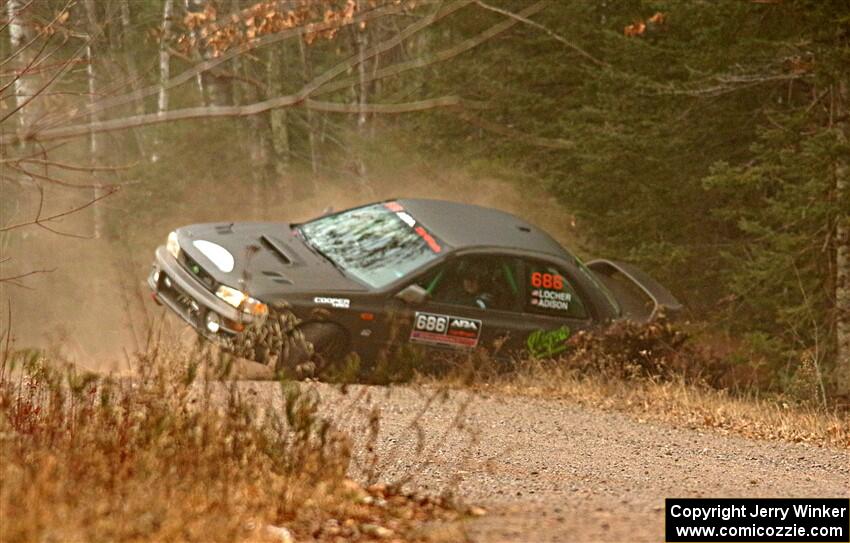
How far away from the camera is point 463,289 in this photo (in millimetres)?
12281

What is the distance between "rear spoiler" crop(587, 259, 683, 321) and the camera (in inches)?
534

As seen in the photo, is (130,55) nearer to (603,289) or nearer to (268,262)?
(603,289)

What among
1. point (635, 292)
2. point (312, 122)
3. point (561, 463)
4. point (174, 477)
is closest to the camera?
point (174, 477)

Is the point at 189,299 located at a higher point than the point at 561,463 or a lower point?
higher

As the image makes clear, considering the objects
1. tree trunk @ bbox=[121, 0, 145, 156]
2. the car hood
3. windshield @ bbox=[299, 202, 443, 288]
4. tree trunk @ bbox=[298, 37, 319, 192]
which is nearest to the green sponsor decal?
windshield @ bbox=[299, 202, 443, 288]

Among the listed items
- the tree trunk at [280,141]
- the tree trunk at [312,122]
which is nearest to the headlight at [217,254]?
the tree trunk at [280,141]

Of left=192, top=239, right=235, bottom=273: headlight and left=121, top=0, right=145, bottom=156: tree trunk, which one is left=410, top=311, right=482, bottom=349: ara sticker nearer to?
left=192, top=239, right=235, bottom=273: headlight

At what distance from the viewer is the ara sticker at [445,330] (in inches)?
470

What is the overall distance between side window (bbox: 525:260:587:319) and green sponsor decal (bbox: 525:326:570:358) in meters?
0.18

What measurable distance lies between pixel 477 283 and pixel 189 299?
2.55 meters

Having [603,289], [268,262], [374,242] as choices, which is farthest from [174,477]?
[603,289]

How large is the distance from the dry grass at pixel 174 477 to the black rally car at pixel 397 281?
176 inches

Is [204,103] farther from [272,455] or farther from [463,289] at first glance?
[272,455]

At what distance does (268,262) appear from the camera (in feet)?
38.5
